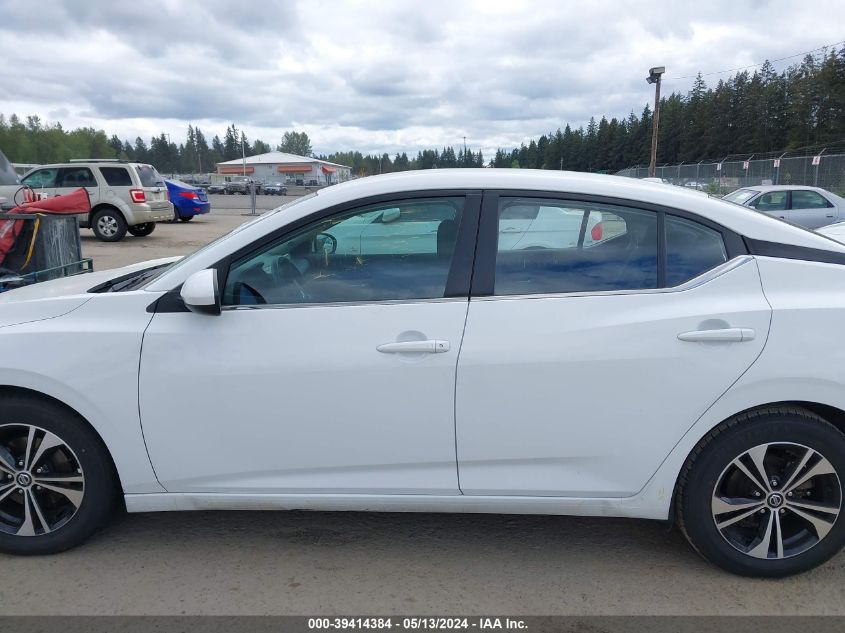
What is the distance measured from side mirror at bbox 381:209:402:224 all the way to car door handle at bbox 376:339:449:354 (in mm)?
571

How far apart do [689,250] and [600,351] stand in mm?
603

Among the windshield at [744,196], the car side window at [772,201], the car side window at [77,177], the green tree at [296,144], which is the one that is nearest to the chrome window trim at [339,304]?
the windshield at [744,196]

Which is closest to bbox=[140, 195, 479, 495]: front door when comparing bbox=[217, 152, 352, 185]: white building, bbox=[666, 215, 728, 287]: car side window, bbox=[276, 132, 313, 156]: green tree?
bbox=[666, 215, 728, 287]: car side window

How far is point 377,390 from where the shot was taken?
2.64 metres

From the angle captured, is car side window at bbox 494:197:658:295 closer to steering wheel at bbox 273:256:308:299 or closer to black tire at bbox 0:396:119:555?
steering wheel at bbox 273:256:308:299

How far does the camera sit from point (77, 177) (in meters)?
16.1

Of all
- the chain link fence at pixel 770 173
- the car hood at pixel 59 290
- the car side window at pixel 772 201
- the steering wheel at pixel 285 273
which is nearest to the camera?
the steering wheel at pixel 285 273

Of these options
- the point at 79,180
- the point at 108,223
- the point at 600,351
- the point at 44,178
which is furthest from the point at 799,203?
the point at 44,178

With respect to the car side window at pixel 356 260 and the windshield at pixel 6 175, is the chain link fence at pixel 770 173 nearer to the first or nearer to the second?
the windshield at pixel 6 175

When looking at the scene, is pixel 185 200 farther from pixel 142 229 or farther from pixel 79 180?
pixel 79 180

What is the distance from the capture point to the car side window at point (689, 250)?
108 inches

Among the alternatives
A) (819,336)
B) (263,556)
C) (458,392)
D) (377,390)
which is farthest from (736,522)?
(263,556)

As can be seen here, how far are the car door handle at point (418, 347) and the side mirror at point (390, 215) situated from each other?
57 centimetres

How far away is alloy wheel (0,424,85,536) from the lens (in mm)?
2832
